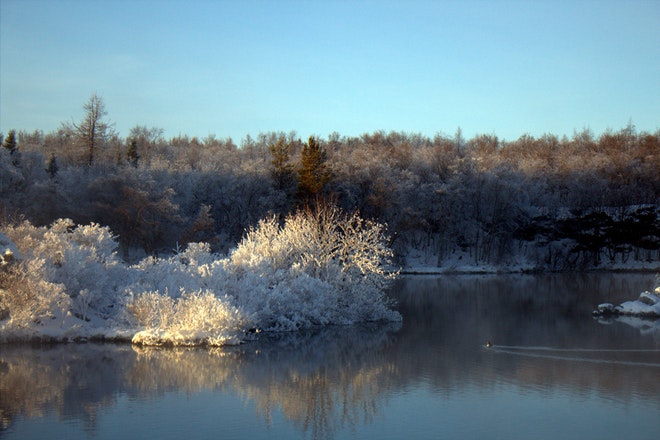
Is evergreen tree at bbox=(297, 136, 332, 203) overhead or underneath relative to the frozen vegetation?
overhead

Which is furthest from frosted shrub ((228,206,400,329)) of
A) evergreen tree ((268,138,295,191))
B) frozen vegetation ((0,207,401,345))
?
evergreen tree ((268,138,295,191))

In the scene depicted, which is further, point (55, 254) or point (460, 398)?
point (55, 254)

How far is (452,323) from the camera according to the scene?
25.6 meters

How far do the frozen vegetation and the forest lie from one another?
65.2ft

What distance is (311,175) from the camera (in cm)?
4997

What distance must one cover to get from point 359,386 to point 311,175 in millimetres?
35091

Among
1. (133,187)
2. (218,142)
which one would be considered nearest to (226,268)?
(133,187)

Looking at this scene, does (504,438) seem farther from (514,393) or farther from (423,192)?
(423,192)

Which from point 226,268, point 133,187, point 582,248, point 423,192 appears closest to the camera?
point 226,268

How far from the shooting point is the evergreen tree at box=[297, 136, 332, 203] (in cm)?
4991

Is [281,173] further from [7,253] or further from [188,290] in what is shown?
[7,253]

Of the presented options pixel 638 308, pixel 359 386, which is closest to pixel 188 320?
pixel 359 386

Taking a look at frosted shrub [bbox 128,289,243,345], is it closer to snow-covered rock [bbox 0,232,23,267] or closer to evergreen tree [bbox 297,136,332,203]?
snow-covered rock [bbox 0,232,23,267]

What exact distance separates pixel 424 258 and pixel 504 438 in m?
44.7
